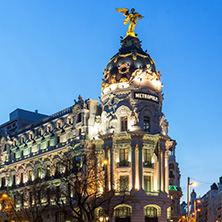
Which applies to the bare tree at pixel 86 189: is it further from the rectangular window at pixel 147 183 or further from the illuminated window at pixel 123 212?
the rectangular window at pixel 147 183

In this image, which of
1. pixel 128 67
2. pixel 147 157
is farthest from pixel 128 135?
pixel 128 67

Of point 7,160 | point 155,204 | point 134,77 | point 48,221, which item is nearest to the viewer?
point 155,204

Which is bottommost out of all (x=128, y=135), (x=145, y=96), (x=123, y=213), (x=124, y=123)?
(x=123, y=213)

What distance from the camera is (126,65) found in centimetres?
7862

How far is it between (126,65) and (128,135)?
1325 centimetres

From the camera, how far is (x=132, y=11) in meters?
85.4

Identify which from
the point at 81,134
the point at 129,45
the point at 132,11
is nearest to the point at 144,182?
the point at 81,134

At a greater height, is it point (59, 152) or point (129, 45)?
point (129, 45)

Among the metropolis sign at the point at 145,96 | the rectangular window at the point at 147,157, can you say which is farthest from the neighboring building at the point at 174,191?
the metropolis sign at the point at 145,96

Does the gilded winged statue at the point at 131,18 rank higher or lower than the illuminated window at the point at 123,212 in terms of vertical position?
higher

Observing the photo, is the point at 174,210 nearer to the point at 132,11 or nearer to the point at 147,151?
the point at 147,151

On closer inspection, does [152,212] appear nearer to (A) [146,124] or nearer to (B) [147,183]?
(B) [147,183]

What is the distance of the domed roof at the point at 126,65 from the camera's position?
78.2 metres

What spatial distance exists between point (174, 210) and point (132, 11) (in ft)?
160
